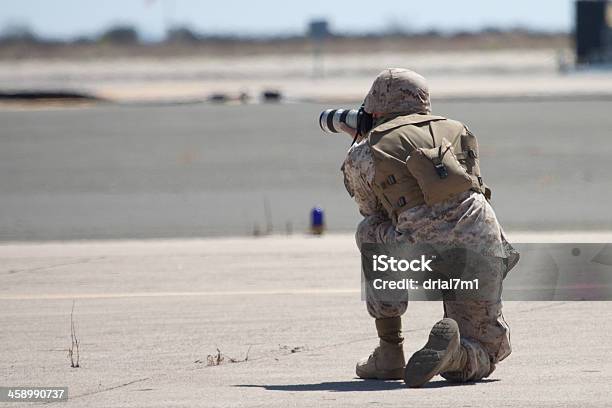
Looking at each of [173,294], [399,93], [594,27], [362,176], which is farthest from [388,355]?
[594,27]

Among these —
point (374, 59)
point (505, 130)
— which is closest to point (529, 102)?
point (505, 130)

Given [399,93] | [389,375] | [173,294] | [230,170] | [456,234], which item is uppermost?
[399,93]

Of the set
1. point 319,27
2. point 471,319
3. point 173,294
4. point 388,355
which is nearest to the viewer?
point 471,319

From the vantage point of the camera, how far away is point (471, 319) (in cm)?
648

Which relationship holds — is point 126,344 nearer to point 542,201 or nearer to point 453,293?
point 453,293

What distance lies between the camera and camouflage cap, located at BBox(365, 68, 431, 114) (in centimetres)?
650

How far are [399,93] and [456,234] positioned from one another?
26.7 inches

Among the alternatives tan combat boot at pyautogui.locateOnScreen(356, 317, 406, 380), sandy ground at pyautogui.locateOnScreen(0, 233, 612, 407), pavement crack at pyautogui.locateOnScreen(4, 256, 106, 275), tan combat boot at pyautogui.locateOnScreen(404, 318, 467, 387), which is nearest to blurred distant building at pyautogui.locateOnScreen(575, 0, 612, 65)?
pavement crack at pyautogui.locateOnScreen(4, 256, 106, 275)

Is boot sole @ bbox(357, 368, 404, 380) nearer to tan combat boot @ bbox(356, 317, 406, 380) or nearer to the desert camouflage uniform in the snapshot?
tan combat boot @ bbox(356, 317, 406, 380)

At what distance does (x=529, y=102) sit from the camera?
33.0 meters

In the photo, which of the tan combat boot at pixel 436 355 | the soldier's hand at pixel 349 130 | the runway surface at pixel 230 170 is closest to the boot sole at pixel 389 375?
the tan combat boot at pixel 436 355

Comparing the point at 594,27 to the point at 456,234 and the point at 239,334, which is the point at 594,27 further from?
the point at 456,234

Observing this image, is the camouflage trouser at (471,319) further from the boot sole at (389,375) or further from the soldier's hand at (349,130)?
the soldier's hand at (349,130)

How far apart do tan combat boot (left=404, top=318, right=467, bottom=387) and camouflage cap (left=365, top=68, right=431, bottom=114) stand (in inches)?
39.1
